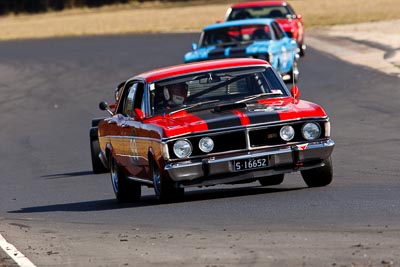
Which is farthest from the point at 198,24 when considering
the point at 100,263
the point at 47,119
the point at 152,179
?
the point at 100,263

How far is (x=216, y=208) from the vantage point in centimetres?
1082

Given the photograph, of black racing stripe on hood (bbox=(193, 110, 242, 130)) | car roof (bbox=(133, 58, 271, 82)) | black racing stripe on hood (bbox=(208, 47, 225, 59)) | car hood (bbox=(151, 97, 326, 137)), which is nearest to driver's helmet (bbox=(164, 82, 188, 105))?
car roof (bbox=(133, 58, 271, 82))

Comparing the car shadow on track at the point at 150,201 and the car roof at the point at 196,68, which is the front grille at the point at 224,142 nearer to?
the car shadow on track at the point at 150,201

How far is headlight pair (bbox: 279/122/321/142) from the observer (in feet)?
36.9

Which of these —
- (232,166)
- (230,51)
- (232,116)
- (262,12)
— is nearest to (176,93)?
(232,116)

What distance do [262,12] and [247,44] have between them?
9299 mm

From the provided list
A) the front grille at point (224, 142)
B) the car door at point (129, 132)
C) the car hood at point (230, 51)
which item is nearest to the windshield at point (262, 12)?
the car hood at point (230, 51)

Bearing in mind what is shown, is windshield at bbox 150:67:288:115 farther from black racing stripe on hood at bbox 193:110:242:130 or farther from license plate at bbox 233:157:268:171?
license plate at bbox 233:157:268:171

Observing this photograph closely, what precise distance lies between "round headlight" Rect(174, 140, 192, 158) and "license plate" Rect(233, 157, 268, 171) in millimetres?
431

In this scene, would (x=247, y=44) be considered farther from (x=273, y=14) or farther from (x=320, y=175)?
(x=320, y=175)

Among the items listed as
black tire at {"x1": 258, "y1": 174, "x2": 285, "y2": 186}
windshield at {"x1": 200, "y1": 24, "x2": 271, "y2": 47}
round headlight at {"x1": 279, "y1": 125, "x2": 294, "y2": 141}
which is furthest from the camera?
windshield at {"x1": 200, "y1": 24, "x2": 271, "y2": 47}

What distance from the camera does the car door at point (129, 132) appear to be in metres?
12.2

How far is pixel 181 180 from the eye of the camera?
11156 mm

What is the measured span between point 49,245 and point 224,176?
2256 mm
